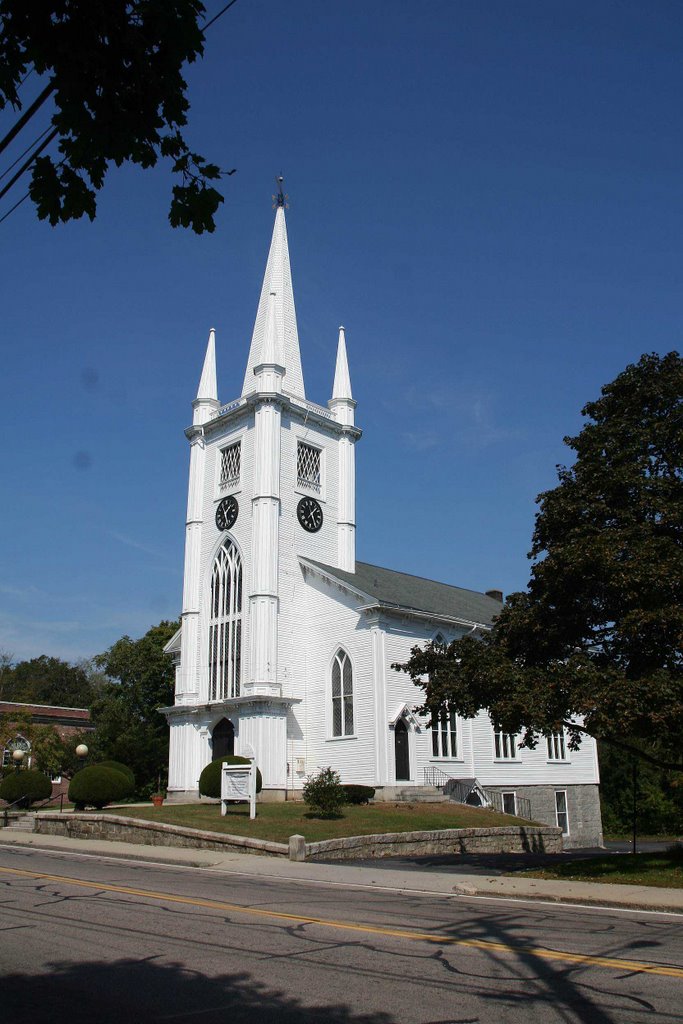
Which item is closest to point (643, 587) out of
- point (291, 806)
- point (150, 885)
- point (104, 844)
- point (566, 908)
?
point (566, 908)

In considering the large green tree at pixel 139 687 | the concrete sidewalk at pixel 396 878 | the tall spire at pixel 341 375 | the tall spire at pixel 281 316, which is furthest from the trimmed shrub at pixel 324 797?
the large green tree at pixel 139 687

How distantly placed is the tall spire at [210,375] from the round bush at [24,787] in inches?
772

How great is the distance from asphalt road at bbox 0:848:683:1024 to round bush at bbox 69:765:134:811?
688 inches

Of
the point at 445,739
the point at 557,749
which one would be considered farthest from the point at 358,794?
the point at 557,749

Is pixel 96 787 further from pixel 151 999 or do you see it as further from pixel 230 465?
pixel 151 999

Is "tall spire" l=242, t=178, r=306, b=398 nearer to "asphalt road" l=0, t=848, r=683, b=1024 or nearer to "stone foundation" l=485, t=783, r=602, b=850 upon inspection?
"stone foundation" l=485, t=783, r=602, b=850

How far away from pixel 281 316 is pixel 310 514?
35.1ft

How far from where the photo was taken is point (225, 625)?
3956 centimetres

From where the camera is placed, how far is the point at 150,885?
14.9 metres

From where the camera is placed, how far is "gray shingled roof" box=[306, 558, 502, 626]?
37.7 meters

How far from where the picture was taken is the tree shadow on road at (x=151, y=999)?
6480mm

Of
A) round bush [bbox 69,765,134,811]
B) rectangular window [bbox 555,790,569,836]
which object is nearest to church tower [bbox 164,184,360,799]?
round bush [bbox 69,765,134,811]

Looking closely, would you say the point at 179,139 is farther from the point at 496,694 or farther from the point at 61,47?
the point at 496,694

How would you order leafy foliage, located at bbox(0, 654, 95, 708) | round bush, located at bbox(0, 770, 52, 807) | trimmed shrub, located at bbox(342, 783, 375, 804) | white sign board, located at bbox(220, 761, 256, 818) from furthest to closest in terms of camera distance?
leafy foliage, located at bbox(0, 654, 95, 708) → round bush, located at bbox(0, 770, 52, 807) → trimmed shrub, located at bbox(342, 783, 375, 804) → white sign board, located at bbox(220, 761, 256, 818)
